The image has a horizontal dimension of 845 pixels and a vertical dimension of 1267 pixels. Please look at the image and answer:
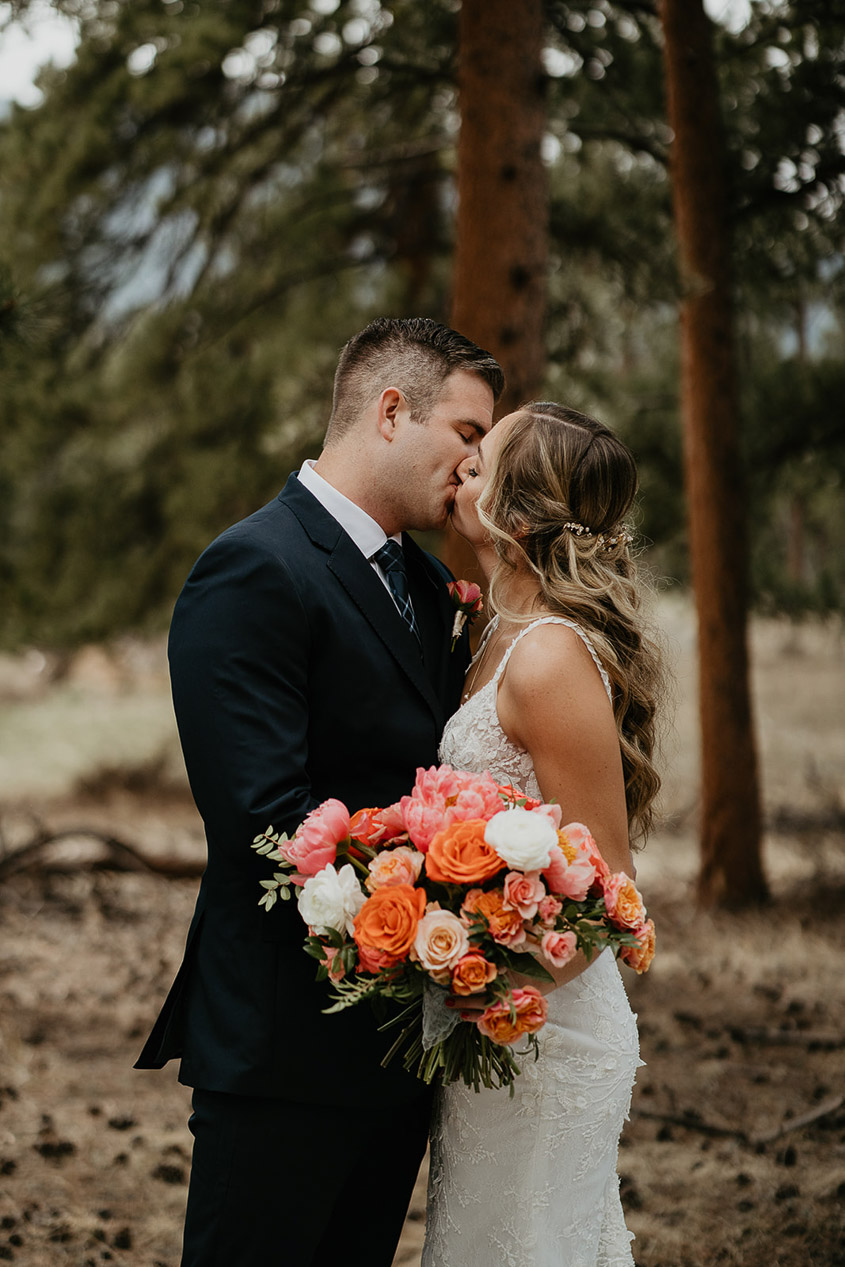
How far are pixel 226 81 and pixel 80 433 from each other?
3.01m

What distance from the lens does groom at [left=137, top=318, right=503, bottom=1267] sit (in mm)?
2422

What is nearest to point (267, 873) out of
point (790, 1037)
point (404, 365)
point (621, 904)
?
point (621, 904)

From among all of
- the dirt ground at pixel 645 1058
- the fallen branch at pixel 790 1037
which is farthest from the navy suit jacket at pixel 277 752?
the fallen branch at pixel 790 1037

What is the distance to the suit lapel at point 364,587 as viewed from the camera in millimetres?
2686

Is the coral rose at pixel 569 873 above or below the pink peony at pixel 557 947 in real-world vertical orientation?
above

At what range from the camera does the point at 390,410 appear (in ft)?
9.65

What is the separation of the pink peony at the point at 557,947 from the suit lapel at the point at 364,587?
31.5 inches

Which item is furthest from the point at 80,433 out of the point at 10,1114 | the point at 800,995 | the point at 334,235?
the point at 800,995

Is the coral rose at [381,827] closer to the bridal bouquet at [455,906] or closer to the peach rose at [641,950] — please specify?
the bridal bouquet at [455,906]

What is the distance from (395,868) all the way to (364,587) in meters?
0.77

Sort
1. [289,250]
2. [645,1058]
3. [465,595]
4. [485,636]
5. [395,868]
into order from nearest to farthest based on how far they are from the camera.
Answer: [395,868] → [485,636] → [465,595] → [645,1058] → [289,250]

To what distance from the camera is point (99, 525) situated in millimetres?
10250

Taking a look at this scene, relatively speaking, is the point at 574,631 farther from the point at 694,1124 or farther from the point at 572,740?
the point at 694,1124

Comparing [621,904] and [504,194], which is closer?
[621,904]
